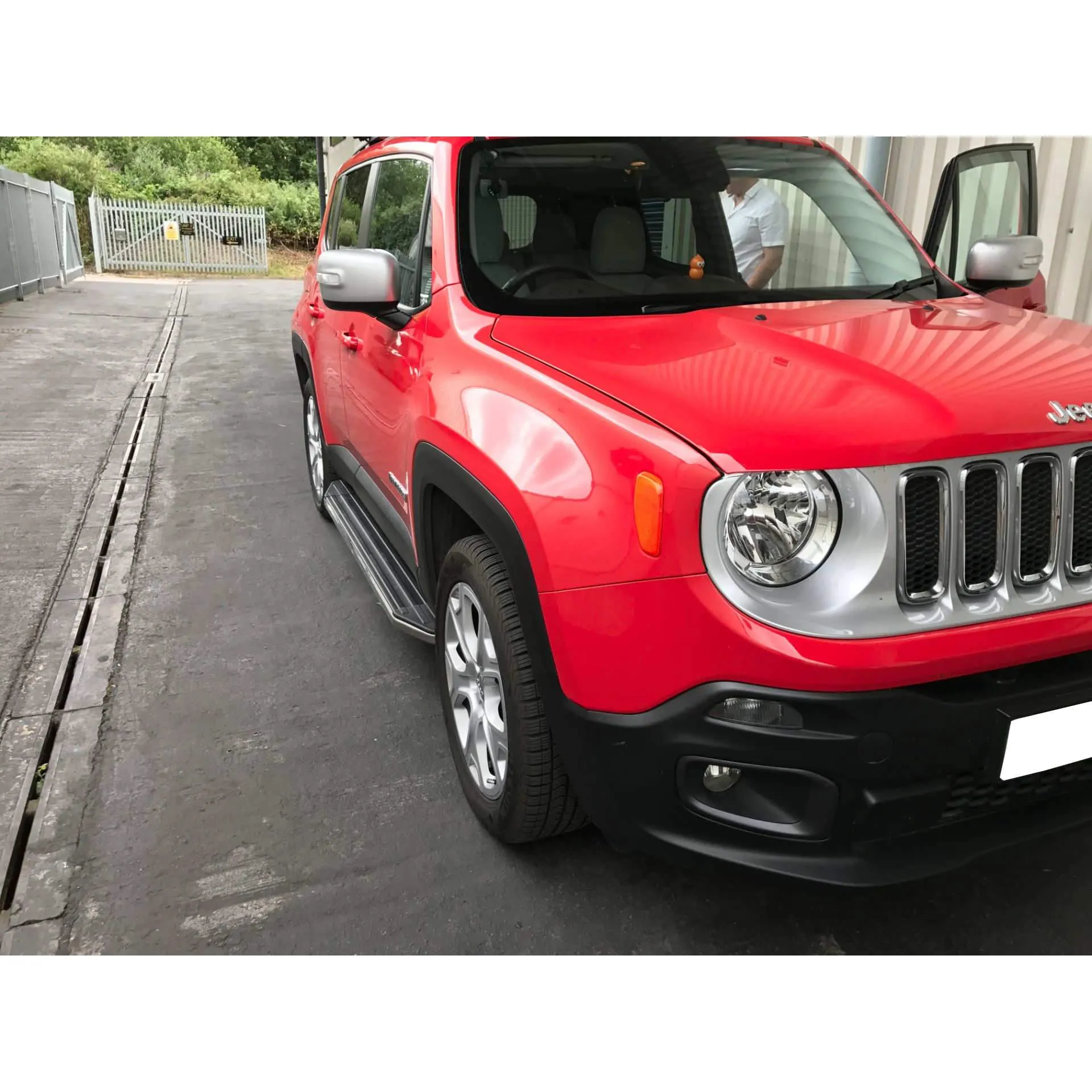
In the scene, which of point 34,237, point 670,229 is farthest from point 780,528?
point 34,237

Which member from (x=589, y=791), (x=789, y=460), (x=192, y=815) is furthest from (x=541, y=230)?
(x=192, y=815)

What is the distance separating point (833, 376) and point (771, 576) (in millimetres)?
499

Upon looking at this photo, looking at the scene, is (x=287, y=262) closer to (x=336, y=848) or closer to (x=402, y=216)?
(x=402, y=216)

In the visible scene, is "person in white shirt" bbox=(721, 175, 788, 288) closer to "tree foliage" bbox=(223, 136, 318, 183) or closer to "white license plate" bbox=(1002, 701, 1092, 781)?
"white license plate" bbox=(1002, 701, 1092, 781)

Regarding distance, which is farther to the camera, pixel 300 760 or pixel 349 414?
pixel 349 414

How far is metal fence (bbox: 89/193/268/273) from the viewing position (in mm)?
27547

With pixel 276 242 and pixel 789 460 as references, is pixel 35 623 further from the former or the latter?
pixel 276 242

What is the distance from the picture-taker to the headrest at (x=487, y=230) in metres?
2.83

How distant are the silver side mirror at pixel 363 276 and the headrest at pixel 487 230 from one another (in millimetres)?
257

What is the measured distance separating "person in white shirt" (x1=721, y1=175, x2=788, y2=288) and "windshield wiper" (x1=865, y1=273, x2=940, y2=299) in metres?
0.33

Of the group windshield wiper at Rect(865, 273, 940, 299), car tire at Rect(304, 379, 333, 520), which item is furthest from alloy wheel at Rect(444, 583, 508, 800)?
car tire at Rect(304, 379, 333, 520)

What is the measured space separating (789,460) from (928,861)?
2.73ft

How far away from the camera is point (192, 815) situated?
270cm

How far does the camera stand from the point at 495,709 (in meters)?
2.43
